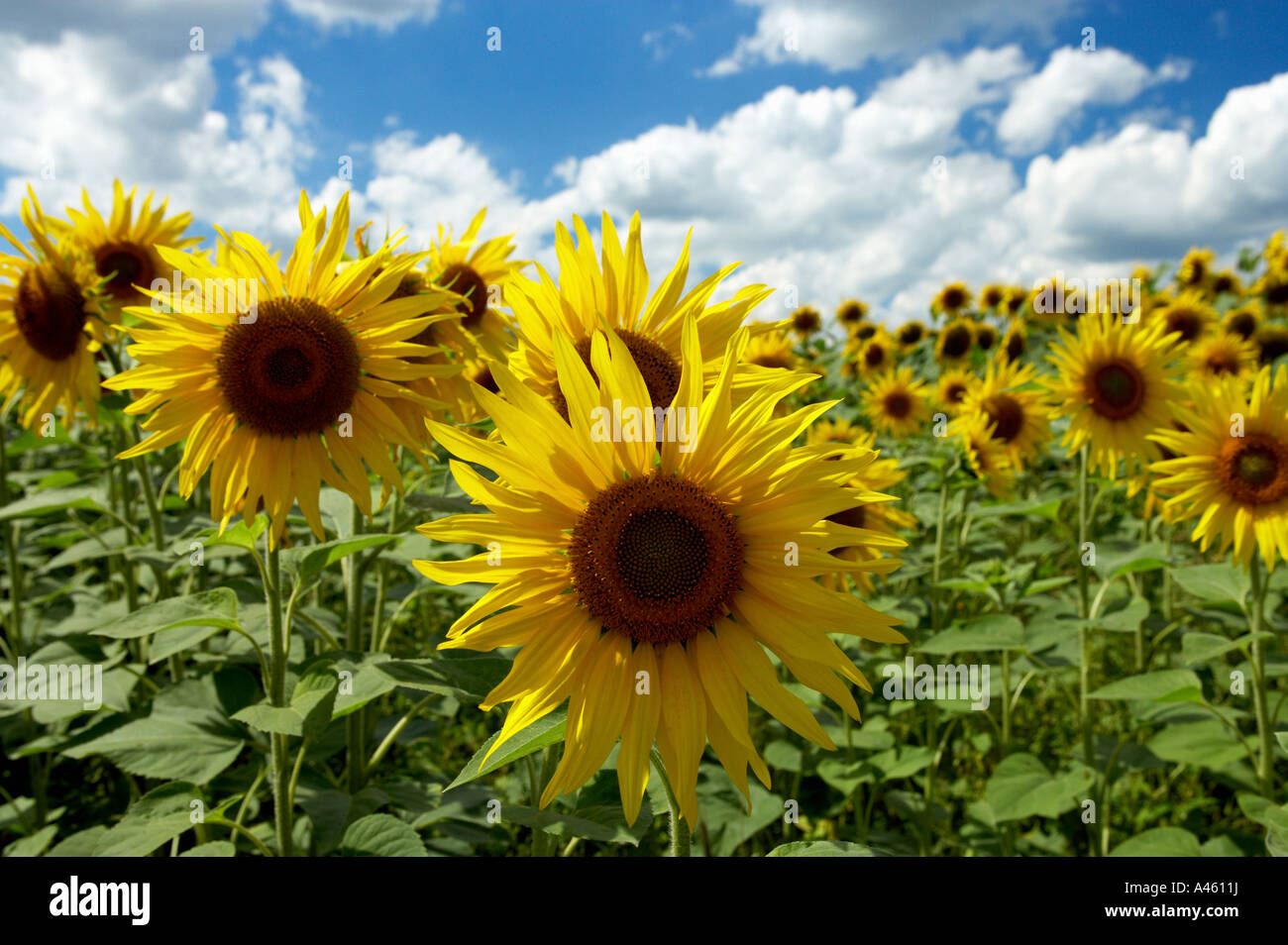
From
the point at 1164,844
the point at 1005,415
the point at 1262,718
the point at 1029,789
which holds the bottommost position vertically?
the point at 1164,844

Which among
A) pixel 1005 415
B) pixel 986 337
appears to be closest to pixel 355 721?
pixel 1005 415

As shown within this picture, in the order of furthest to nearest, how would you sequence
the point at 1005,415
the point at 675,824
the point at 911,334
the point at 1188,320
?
the point at 911,334 → the point at 1188,320 → the point at 1005,415 → the point at 675,824

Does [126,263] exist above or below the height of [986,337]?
below

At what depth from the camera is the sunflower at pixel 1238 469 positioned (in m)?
3.72

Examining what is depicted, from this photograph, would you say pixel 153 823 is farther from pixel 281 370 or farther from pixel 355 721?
pixel 281 370

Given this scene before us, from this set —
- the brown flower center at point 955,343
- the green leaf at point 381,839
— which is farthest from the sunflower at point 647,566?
the brown flower center at point 955,343

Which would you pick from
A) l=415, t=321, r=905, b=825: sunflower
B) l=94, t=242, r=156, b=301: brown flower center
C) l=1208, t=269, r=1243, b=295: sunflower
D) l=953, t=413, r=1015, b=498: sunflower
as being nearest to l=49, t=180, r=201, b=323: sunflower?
l=94, t=242, r=156, b=301: brown flower center

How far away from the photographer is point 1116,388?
4867 mm

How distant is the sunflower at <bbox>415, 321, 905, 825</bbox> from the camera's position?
1651 mm

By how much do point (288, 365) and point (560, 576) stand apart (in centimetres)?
119

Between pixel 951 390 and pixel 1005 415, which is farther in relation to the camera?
pixel 951 390

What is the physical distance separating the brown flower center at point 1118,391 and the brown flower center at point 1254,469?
3.29 ft

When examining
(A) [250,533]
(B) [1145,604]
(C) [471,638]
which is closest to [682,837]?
(C) [471,638]

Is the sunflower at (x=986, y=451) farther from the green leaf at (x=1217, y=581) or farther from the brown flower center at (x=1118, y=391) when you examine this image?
the green leaf at (x=1217, y=581)
